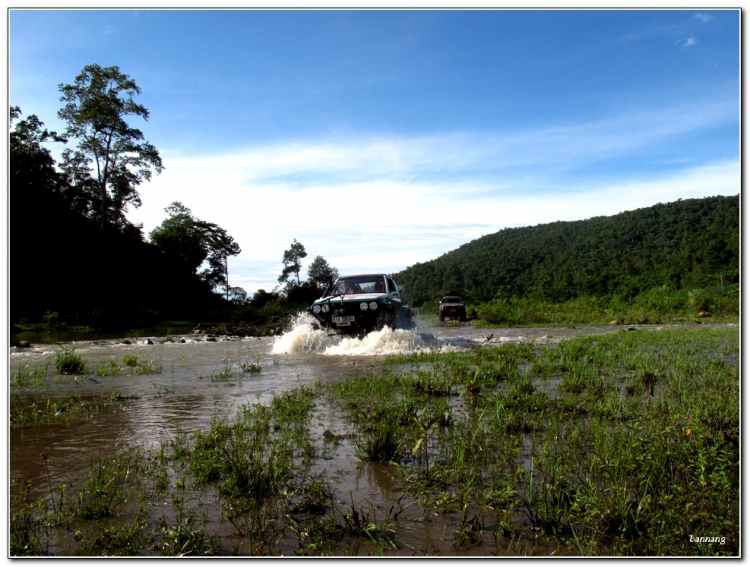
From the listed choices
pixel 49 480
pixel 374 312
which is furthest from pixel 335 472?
pixel 374 312

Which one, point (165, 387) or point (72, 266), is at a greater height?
point (72, 266)

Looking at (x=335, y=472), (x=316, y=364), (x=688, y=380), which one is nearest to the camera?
(x=335, y=472)

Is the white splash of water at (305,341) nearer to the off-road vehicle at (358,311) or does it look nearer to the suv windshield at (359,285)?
the off-road vehicle at (358,311)

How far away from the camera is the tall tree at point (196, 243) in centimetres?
5553

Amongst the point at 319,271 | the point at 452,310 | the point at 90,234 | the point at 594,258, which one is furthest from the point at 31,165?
the point at 594,258

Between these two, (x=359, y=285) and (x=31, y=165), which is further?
(x=31, y=165)

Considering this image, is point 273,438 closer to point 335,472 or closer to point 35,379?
point 335,472

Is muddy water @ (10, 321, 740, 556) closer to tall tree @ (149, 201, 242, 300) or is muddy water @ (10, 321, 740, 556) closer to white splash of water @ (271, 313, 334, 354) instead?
white splash of water @ (271, 313, 334, 354)

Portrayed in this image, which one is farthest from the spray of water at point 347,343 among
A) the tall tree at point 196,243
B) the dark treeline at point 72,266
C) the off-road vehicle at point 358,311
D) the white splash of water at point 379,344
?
the tall tree at point 196,243

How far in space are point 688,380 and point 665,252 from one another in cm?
4512

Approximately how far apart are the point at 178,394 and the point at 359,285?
776 centimetres

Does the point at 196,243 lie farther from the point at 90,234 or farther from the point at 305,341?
the point at 305,341

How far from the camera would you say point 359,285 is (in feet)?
46.5

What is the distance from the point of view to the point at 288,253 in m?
48.6
